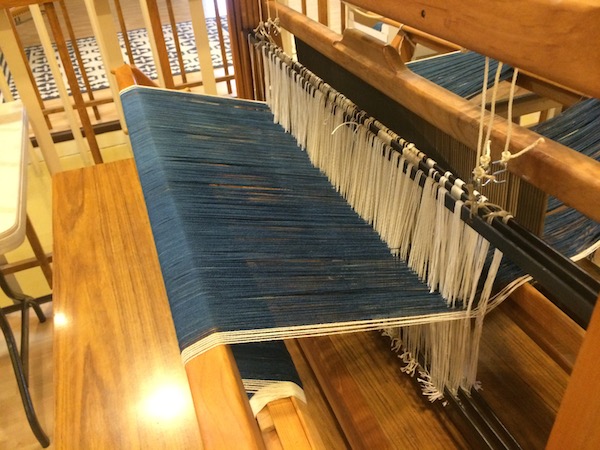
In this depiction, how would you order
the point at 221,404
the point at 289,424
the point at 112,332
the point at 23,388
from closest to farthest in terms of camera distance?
1. the point at 221,404
2. the point at 289,424
3. the point at 112,332
4. the point at 23,388

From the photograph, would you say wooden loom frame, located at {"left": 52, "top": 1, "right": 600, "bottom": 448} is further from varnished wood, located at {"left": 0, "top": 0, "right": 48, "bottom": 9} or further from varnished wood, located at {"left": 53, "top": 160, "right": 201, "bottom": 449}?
varnished wood, located at {"left": 0, "top": 0, "right": 48, "bottom": 9}

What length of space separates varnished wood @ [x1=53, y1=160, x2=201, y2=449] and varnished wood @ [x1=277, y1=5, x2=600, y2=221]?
27.1 inches

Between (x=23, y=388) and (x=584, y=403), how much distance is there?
1375 mm

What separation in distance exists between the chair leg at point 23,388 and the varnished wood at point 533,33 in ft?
4.49

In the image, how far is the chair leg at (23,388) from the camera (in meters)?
1.35

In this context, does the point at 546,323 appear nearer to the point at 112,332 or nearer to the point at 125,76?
the point at 112,332

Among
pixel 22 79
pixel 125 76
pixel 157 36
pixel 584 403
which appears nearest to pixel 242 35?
pixel 125 76

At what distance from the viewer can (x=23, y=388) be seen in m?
1.36

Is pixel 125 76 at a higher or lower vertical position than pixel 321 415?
higher

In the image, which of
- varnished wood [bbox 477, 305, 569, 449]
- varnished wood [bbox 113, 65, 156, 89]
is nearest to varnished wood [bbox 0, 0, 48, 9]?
varnished wood [bbox 113, 65, 156, 89]

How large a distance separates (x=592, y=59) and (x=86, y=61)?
3942 mm

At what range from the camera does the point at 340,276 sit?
2.32 feet

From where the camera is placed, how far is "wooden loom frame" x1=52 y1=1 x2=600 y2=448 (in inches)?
16.2

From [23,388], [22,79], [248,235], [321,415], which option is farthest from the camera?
[22,79]
